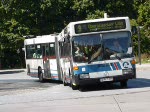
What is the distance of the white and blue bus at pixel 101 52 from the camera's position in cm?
2036

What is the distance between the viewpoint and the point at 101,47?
20.4 meters

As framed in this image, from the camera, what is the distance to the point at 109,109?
13.7 m

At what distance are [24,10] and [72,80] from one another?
38.0 metres

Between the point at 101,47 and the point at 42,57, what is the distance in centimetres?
1059

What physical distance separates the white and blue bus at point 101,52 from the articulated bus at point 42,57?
7.39m

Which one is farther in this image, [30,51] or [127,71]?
[30,51]

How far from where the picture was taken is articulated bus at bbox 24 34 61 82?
28.5m

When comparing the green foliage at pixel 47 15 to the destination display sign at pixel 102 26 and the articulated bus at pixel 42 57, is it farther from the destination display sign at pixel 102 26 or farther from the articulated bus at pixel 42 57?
the destination display sign at pixel 102 26

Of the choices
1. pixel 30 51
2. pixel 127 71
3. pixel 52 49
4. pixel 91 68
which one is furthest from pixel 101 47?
pixel 30 51

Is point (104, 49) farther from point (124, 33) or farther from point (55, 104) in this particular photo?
point (55, 104)

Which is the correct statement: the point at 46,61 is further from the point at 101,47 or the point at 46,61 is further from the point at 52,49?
the point at 101,47

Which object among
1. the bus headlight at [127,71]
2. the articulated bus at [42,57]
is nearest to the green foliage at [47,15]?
the articulated bus at [42,57]

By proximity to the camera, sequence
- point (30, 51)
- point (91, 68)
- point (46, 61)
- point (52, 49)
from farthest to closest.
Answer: point (30, 51) < point (46, 61) < point (52, 49) < point (91, 68)

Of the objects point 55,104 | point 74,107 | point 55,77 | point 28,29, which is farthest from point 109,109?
point 28,29
